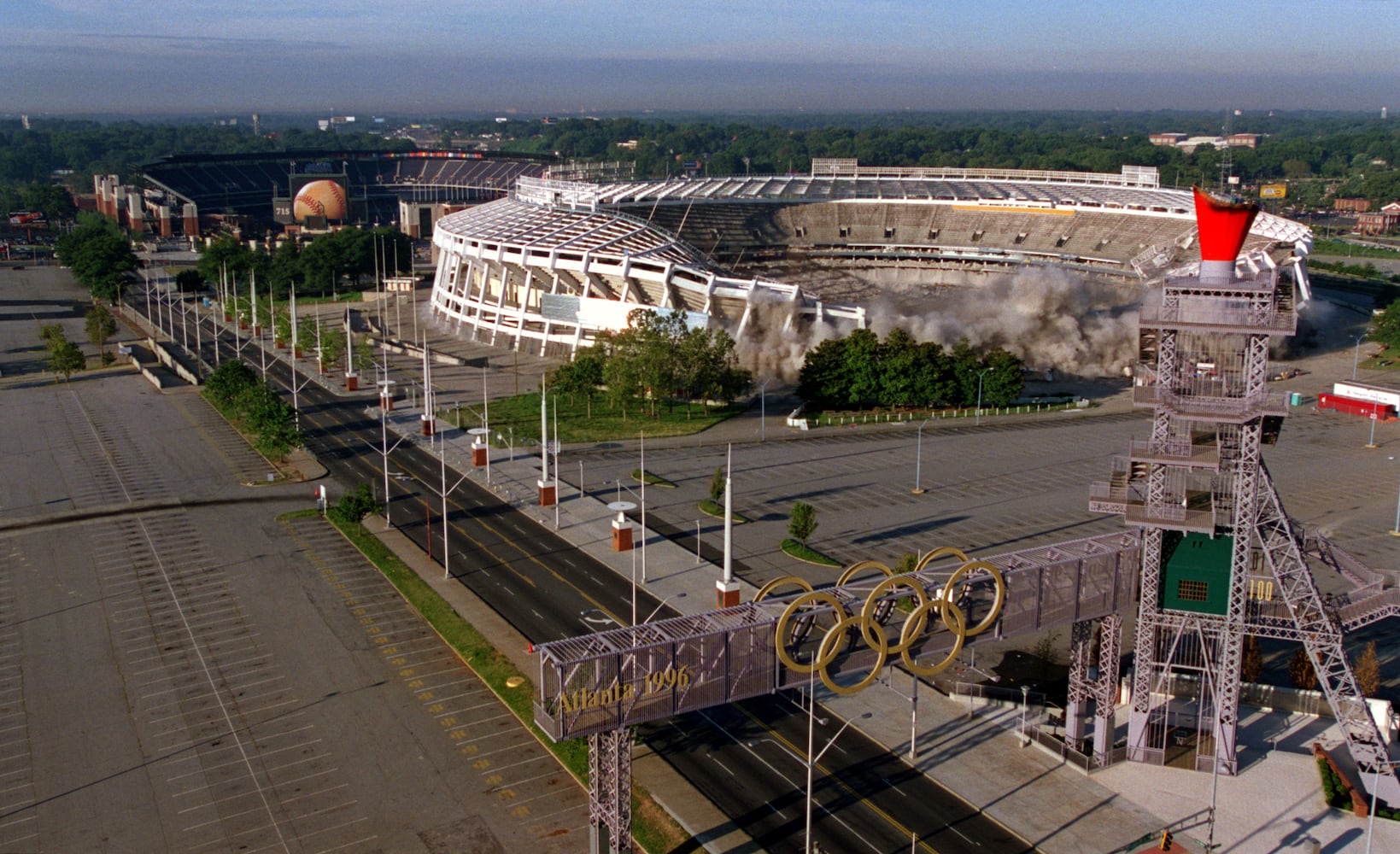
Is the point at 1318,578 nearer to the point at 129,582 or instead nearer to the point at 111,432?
the point at 129,582

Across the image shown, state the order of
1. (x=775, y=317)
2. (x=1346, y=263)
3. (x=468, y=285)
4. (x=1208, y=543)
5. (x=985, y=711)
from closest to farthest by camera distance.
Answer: (x=1208, y=543)
(x=985, y=711)
(x=775, y=317)
(x=468, y=285)
(x=1346, y=263)

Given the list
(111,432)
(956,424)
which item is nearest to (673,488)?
(956,424)

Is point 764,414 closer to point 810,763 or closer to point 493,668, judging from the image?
point 493,668

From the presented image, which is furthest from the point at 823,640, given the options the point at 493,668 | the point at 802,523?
the point at 802,523

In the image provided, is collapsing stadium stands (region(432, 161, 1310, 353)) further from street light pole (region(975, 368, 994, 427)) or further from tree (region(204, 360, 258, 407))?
tree (region(204, 360, 258, 407))

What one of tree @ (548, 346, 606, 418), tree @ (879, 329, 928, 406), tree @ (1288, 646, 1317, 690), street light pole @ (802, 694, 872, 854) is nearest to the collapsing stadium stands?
tree @ (879, 329, 928, 406)

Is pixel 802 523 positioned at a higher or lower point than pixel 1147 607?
lower
